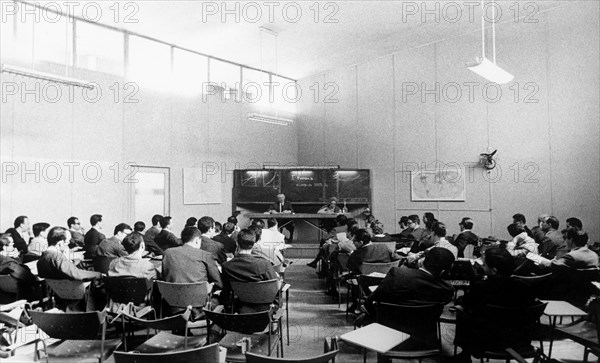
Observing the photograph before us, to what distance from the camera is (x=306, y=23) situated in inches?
336

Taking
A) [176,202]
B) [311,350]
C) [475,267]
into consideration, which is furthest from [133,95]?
[475,267]

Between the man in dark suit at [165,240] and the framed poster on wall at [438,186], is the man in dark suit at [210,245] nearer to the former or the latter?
the man in dark suit at [165,240]

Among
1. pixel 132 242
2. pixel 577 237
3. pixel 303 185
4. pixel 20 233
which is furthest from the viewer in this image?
pixel 303 185

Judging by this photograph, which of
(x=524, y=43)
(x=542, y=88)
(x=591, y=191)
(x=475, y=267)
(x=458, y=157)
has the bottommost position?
(x=475, y=267)

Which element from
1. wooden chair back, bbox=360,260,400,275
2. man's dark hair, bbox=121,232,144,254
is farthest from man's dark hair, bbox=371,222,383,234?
man's dark hair, bbox=121,232,144,254

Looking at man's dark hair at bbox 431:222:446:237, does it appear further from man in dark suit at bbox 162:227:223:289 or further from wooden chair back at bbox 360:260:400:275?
man in dark suit at bbox 162:227:223:289

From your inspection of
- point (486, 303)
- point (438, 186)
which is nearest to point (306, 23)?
point (438, 186)

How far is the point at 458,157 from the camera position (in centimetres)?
976

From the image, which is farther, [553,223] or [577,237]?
[553,223]

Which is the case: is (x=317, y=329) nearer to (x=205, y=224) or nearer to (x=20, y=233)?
(x=205, y=224)

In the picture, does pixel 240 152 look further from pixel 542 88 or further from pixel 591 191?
pixel 591 191

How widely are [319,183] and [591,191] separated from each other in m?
6.00

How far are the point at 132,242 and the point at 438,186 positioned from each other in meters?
7.78

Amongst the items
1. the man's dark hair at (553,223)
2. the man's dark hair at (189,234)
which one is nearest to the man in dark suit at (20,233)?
the man's dark hair at (189,234)
